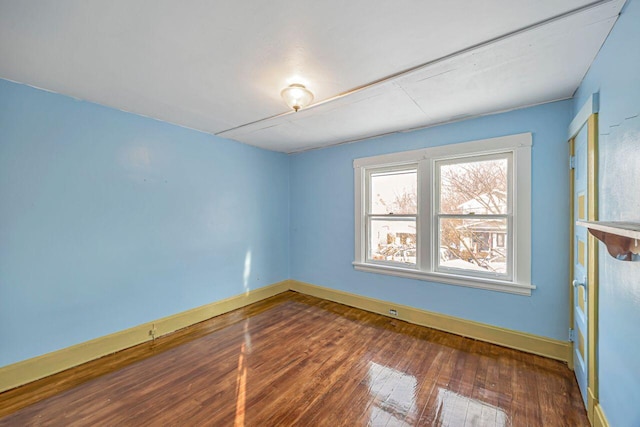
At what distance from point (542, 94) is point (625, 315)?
198 cm

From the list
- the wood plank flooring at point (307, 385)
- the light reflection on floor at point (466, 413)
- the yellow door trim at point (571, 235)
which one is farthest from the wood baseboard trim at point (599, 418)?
the yellow door trim at point (571, 235)

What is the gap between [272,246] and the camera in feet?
14.6

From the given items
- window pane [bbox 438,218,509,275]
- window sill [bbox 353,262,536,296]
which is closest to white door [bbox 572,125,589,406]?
window sill [bbox 353,262,536,296]

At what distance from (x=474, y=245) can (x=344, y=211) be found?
6.01 feet

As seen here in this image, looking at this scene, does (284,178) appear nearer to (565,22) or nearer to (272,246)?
(272,246)

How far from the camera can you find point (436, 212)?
3.23 m

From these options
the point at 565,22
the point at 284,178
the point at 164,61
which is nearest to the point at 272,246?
the point at 284,178

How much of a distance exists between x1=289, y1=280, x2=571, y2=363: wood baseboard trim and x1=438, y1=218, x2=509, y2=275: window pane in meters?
0.63

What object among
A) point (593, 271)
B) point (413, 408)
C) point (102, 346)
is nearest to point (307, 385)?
point (413, 408)

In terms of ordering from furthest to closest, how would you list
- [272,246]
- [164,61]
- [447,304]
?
[272,246] < [447,304] < [164,61]

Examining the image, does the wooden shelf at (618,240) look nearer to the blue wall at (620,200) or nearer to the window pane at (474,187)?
the blue wall at (620,200)

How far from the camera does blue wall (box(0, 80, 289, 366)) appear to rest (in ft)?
7.14

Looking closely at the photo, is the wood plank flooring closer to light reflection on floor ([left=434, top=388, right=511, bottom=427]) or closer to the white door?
light reflection on floor ([left=434, top=388, right=511, bottom=427])

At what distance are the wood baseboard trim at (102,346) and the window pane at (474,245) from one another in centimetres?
305
